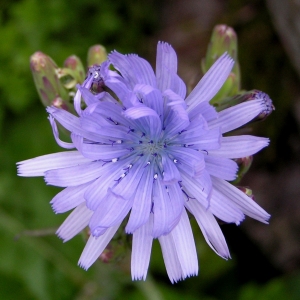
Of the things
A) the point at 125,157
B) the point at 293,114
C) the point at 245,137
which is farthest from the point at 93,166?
the point at 293,114

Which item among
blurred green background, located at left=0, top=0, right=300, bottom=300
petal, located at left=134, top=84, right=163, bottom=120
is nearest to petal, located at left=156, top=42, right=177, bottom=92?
petal, located at left=134, top=84, right=163, bottom=120

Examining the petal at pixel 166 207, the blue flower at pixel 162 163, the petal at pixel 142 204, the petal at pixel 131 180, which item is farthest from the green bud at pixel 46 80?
the petal at pixel 166 207

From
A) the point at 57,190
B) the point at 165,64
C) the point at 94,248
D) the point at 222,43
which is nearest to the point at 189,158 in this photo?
the point at 165,64

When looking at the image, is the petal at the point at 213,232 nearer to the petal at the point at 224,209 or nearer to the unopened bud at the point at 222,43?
the petal at the point at 224,209

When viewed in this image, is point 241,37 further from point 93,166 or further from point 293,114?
point 93,166

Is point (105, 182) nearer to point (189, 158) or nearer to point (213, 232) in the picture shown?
point (189, 158)

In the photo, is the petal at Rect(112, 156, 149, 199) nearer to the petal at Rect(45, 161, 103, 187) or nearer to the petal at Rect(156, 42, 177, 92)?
the petal at Rect(45, 161, 103, 187)

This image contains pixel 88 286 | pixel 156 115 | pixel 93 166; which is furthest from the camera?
→ pixel 88 286
